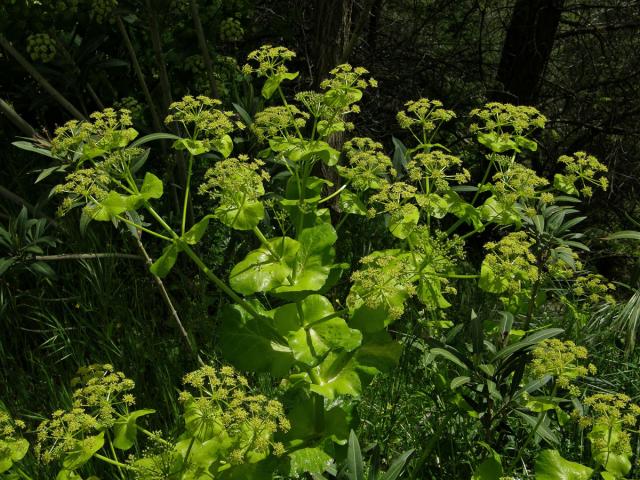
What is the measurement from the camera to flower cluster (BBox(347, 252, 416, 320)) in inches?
76.3

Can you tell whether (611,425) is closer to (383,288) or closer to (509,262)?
(509,262)

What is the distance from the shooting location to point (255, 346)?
7.52 ft

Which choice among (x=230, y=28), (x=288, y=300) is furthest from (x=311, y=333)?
(x=230, y=28)

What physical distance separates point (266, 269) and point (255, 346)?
312 millimetres

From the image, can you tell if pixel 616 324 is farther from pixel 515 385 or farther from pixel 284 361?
pixel 284 361

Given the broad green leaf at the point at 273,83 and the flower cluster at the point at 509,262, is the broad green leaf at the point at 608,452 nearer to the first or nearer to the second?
the flower cluster at the point at 509,262

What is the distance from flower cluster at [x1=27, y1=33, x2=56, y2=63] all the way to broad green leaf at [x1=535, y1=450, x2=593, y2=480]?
3.05m

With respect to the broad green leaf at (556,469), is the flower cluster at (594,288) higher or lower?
higher

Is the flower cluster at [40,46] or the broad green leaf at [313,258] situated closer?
the broad green leaf at [313,258]

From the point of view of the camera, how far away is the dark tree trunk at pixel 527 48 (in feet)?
18.7

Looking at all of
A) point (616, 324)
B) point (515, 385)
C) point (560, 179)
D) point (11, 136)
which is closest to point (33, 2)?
point (11, 136)

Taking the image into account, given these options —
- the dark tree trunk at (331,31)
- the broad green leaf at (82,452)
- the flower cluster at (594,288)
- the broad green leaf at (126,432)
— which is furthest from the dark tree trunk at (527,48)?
the broad green leaf at (82,452)

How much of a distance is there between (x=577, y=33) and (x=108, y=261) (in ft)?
14.8

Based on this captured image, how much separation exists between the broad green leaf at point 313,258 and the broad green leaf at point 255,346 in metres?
0.19
